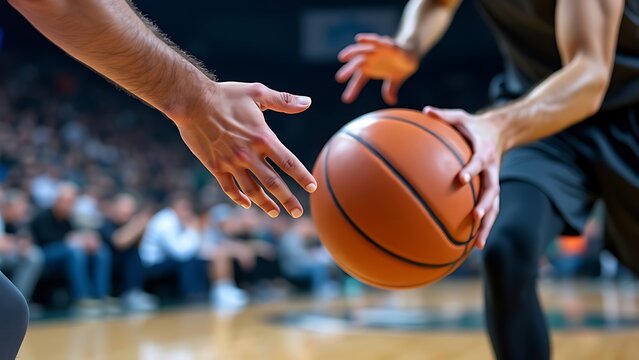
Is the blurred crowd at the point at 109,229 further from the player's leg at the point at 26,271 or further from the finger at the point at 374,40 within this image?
the finger at the point at 374,40

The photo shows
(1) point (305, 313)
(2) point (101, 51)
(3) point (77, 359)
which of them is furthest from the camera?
(1) point (305, 313)

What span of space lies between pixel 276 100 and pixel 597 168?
1195mm

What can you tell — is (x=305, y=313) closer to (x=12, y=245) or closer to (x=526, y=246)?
(x=12, y=245)

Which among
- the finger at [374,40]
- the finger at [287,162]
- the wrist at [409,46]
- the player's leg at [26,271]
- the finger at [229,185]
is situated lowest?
the player's leg at [26,271]

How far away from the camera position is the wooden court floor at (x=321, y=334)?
3.63 m

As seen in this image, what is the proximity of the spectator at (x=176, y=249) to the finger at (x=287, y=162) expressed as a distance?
21.7 ft

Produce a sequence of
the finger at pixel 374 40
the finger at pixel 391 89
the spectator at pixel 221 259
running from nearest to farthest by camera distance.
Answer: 1. the finger at pixel 374 40
2. the finger at pixel 391 89
3. the spectator at pixel 221 259

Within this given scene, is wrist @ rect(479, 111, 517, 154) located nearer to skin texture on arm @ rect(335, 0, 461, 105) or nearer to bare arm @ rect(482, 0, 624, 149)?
bare arm @ rect(482, 0, 624, 149)

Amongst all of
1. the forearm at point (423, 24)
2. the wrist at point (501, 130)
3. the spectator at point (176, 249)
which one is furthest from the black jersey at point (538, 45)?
the spectator at point (176, 249)

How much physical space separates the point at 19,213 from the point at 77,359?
3.24 meters

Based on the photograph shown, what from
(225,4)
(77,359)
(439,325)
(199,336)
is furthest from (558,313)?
(225,4)

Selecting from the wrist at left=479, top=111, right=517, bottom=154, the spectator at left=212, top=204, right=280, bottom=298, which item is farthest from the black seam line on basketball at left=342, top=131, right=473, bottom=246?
the spectator at left=212, top=204, right=280, bottom=298

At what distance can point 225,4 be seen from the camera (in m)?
16.4

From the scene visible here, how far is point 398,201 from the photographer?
1658 millimetres
